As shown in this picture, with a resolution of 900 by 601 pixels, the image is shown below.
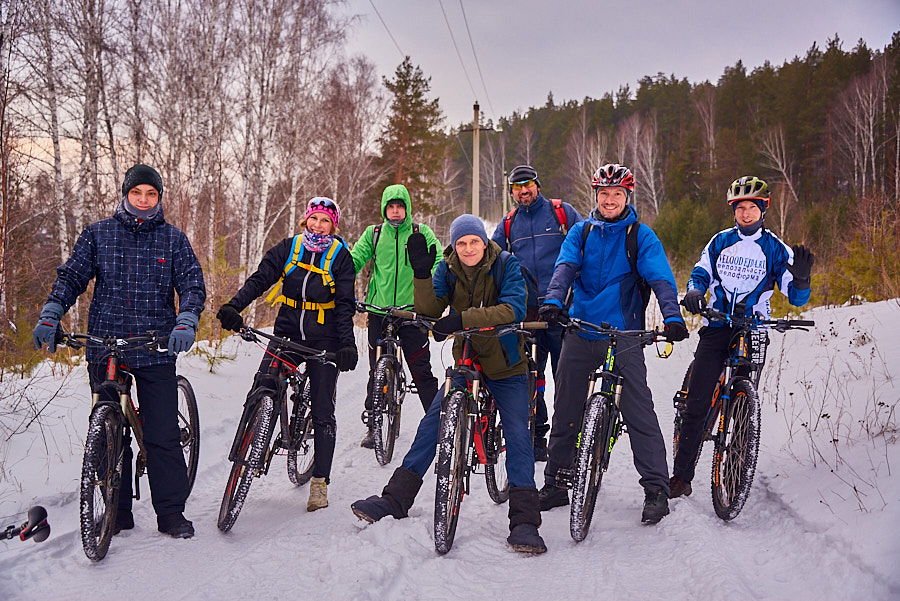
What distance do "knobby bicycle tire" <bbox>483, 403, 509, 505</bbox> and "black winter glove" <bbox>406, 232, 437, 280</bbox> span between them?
3.73ft

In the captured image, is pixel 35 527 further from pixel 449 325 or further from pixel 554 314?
pixel 554 314

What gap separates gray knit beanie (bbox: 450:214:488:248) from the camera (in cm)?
397

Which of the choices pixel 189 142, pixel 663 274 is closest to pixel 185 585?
pixel 663 274

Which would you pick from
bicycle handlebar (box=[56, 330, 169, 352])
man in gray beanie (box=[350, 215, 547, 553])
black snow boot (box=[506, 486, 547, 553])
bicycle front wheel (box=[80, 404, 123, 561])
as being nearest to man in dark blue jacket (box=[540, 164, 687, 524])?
man in gray beanie (box=[350, 215, 547, 553])

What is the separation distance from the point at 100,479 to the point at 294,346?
4.62ft

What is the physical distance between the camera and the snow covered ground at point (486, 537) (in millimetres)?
3166

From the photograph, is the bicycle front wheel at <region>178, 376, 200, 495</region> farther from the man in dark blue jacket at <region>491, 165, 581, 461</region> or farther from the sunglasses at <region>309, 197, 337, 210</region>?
the man in dark blue jacket at <region>491, 165, 581, 461</region>

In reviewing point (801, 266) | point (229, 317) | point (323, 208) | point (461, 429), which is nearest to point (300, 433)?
point (229, 317)

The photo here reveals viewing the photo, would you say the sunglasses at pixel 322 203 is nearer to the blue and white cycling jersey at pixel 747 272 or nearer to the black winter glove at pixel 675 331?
the black winter glove at pixel 675 331

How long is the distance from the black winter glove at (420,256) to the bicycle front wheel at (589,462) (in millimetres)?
1425

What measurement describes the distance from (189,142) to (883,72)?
33770 millimetres

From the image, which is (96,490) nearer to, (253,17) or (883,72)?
(253,17)

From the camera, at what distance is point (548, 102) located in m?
86.4

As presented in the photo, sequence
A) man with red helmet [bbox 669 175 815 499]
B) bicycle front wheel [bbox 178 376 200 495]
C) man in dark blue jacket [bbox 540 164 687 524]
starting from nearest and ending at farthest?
1. man in dark blue jacket [bbox 540 164 687 524]
2. man with red helmet [bbox 669 175 815 499]
3. bicycle front wheel [bbox 178 376 200 495]
